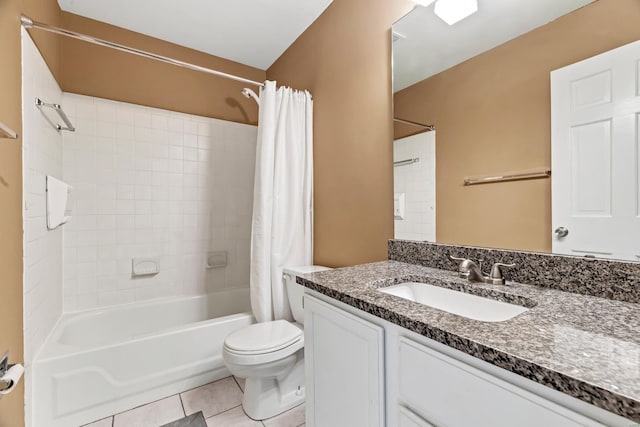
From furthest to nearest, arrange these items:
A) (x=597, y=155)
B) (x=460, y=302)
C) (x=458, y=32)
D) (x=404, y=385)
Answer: (x=458, y=32)
(x=460, y=302)
(x=597, y=155)
(x=404, y=385)

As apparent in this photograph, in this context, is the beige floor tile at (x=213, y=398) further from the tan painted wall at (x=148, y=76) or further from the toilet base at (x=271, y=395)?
the tan painted wall at (x=148, y=76)

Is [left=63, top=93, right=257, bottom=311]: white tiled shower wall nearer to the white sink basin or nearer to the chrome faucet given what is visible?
the white sink basin

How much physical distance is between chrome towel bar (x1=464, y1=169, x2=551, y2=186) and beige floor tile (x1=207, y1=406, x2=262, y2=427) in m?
1.59

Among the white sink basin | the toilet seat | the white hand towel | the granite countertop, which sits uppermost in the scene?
the white hand towel

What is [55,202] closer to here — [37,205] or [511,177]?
[37,205]

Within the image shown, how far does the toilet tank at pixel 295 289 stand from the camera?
1.81 m

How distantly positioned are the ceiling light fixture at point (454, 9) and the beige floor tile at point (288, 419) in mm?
2094

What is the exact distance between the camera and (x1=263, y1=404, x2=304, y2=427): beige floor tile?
1480 millimetres

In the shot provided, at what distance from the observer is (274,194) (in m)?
1.92

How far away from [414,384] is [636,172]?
0.84 m

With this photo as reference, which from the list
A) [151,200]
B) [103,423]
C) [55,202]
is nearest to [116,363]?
[103,423]

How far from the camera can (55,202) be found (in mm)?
1576

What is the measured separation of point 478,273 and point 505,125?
57 centimetres

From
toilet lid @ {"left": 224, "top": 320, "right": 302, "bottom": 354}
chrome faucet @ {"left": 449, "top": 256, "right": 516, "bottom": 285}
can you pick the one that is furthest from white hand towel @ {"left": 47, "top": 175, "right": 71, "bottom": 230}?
chrome faucet @ {"left": 449, "top": 256, "right": 516, "bottom": 285}
